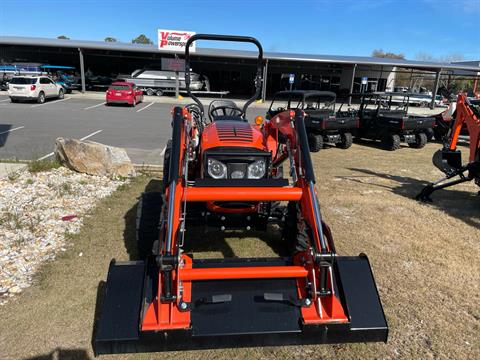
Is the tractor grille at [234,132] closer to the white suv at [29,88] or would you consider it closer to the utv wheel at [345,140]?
the utv wheel at [345,140]

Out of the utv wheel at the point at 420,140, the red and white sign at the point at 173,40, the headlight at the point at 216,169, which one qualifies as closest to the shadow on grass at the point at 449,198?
the headlight at the point at 216,169

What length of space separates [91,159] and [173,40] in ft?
74.3

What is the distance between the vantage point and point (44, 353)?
110 inches

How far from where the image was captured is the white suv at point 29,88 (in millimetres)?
20766

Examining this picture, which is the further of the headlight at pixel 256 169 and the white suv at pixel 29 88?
the white suv at pixel 29 88

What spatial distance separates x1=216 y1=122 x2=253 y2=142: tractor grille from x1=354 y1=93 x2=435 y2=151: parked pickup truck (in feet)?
30.0

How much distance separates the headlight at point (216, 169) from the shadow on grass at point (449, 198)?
4.16 m

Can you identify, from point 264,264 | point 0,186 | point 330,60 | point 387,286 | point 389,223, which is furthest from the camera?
point 330,60

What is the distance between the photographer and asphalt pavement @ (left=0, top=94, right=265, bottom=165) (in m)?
9.82

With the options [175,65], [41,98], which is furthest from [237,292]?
[175,65]

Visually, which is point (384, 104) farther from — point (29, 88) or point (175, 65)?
point (29, 88)

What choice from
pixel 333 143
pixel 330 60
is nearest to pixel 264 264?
pixel 333 143

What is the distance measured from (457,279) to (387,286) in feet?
2.80

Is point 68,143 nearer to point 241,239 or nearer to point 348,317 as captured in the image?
point 241,239
